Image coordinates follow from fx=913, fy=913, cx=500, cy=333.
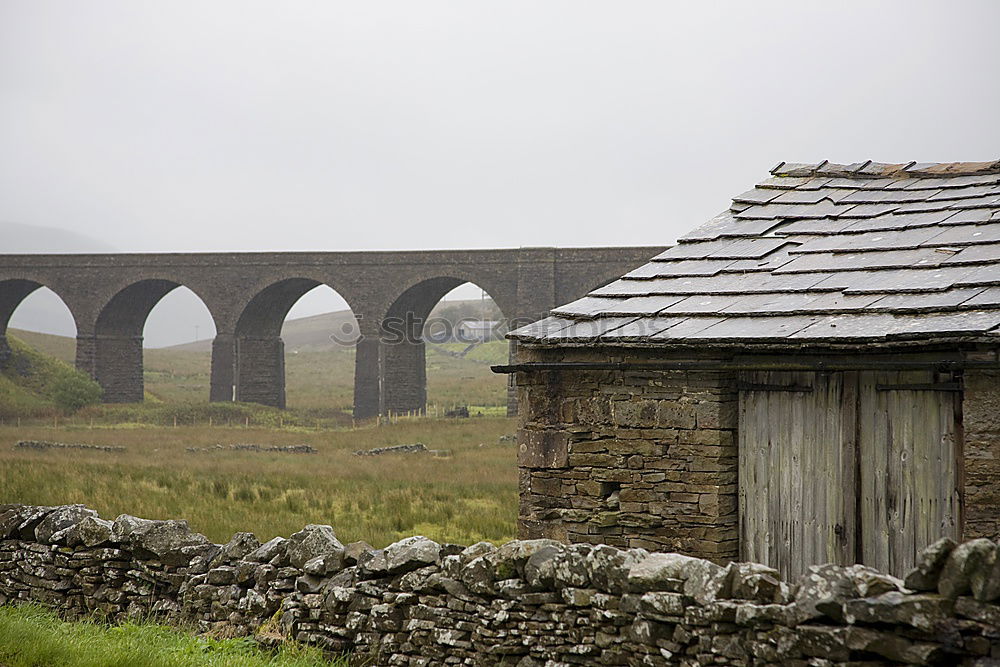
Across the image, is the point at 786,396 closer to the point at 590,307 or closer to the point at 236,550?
the point at 590,307

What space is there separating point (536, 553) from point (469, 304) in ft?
350

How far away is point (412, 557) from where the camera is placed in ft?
17.4

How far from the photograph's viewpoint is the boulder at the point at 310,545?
5.79 m

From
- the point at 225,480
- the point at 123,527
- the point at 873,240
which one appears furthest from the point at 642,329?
the point at 225,480

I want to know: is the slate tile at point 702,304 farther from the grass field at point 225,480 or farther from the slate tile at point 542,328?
the grass field at point 225,480

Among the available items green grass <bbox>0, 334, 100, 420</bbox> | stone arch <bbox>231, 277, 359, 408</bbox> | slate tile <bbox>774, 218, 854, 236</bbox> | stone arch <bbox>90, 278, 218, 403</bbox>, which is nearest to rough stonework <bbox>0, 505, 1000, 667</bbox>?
slate tile <bbox>774, 218, 854, 236</bbox>

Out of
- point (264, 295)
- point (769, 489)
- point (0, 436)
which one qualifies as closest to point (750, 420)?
point (769, 489)

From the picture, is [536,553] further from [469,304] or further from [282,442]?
[469,304]

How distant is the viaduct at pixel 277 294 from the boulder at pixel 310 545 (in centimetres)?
3001

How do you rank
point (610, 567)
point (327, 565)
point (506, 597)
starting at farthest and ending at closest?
point (327, 565) < point (506, 597) < point (610, 567)

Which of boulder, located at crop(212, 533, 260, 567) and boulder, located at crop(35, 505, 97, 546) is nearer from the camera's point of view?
boulder, located at crop(212, 533, 260, 567)

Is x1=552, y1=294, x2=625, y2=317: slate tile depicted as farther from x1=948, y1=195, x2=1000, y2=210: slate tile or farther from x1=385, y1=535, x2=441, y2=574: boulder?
x1=948, y1=195, x2=1000, y2=210: slate tile

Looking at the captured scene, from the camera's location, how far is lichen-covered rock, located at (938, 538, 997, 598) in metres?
3.45

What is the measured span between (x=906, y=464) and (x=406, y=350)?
3383 cm
